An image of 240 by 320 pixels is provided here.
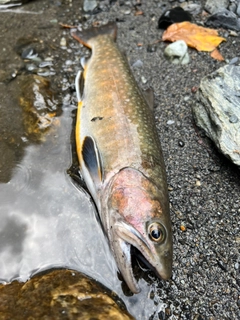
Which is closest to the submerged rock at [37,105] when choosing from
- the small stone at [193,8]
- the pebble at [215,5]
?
the small stone at [193,8]

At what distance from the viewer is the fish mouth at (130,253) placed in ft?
10.5

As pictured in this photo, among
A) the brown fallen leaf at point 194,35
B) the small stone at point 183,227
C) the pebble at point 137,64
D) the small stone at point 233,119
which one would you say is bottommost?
the small stone at point 183,227

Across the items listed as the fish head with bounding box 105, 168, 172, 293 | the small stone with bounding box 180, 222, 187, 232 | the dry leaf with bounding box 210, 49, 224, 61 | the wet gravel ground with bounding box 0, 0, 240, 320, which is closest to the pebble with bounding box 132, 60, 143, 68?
the wet gravel ground with bounding box 0, 0, 240, 320

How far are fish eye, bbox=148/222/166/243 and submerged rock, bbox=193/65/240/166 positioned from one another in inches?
46.6

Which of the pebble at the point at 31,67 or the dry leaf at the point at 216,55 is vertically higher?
the pebble at the point at 31,67

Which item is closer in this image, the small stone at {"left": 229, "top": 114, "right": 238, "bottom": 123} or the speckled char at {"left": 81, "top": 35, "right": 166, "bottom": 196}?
the speckled char at {"left": 81, "top": 35, "right": 166, "bottom": 196}

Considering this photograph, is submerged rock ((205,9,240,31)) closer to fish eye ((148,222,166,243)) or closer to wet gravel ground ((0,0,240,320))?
wet gravel ground ((0,0,240,320))

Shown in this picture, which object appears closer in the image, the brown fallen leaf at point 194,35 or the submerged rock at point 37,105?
the submerged rock at point 37,105

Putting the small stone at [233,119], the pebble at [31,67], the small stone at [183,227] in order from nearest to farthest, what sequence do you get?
1. the small stone at [183,227]
2. the small stone at [233,119]
3. the pebble at [31,67]

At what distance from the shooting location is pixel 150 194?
349 centimetres

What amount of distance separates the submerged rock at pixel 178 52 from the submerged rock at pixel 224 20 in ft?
2.48

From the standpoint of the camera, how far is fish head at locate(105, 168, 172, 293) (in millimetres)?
3223

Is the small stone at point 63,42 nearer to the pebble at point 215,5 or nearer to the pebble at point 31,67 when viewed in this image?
the pebble at point 31,67

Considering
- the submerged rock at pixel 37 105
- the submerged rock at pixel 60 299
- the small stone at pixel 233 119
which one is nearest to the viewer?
the submerged rock at pixel 60 299
